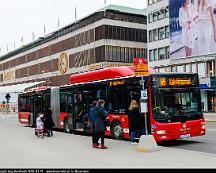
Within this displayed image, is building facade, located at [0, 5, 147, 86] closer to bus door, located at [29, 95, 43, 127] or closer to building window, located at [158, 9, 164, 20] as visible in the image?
building window, located at [158, 9, 164, 20]

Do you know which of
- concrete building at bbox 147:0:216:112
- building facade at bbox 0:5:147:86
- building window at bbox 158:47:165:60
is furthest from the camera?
building facade at bbox 0:5:147:86

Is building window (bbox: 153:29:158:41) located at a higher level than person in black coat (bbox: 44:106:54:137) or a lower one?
higher

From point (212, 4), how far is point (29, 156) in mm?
45589

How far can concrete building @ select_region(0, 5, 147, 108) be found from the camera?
74.2 m

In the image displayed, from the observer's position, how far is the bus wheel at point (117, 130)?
18.1 metres

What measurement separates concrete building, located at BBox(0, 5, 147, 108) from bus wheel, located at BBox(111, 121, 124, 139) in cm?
5459

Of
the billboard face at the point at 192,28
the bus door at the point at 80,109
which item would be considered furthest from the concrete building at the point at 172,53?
the bus door at the point at 80,109

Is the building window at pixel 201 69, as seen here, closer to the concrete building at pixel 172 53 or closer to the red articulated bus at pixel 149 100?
the concrete building at pixel 172 53

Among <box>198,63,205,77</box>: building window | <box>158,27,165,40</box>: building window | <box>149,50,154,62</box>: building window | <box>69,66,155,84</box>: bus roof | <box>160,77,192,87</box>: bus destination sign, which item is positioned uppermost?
<box>158,27,165,40</box>: building window

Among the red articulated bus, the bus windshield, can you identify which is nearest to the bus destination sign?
the red articulated bus

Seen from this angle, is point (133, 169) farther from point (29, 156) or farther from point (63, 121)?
point (63, 121)

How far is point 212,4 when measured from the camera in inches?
2143

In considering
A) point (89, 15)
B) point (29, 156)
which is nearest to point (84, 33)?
point (89, 15)

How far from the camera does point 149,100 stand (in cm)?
1597
